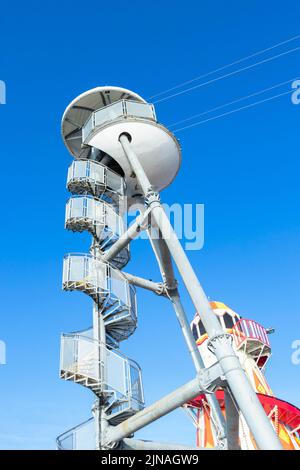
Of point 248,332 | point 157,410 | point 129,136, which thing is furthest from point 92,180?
point 248,332

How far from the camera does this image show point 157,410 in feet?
38.2

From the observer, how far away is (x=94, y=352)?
45.7ft

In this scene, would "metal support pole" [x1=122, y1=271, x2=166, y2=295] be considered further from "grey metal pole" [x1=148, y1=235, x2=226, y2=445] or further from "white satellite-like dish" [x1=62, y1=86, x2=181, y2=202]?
"white satellite-like dish" [x1=62, y1=86, x2=181, y2=202]

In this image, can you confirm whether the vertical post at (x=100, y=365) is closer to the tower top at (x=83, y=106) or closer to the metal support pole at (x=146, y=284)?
the metal support pole at (x=146, y=284)

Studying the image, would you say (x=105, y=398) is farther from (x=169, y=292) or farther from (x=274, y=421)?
(x=274, y=421)

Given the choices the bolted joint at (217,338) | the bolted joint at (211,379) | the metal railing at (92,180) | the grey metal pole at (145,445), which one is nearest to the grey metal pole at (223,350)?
the bolted joint at (217,338)

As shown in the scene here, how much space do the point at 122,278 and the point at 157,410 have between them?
18.7 feet

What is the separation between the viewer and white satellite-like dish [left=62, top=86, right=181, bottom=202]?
18750 millimetres

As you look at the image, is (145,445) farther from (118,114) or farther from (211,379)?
(118,114)

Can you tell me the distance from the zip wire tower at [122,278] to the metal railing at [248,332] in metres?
12.1

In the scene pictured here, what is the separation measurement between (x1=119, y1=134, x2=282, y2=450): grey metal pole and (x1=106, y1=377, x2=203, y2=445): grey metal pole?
1.08 meters

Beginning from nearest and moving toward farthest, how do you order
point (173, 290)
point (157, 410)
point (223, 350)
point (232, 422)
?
point (223, 350) → point (232, 422) → point (157, 410) → point (173, 290)

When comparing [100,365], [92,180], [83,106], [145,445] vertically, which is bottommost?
[145,445]
